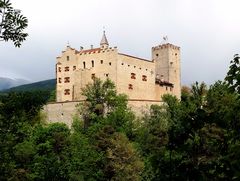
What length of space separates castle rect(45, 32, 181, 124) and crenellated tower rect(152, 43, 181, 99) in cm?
379

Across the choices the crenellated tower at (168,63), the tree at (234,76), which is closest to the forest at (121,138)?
the tree at (234,76)

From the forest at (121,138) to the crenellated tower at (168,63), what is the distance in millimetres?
8581

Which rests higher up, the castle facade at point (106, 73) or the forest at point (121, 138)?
the castle facade at point (106, 73)

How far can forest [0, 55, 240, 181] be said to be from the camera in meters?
12.0

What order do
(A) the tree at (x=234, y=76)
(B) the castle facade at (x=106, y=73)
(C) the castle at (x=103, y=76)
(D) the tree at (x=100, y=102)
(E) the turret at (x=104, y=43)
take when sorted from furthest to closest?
(E) the turret at (x=104, y=43), (B) the castle facade at (x=106, y=73), (C) the castle at (x=103, y=76), (D) the tree at (x=100, y=102), (A) the tree at (x=234, y=76)

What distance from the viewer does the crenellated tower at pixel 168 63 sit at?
78.1 m

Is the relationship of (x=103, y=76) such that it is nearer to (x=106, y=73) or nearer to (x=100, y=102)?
(x=106, y=73)

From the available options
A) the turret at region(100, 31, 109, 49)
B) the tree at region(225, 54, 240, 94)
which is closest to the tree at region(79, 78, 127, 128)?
the turret at region(100, 31, 109, 49)

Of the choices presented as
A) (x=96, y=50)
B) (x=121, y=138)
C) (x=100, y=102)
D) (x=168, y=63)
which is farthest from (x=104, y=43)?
(x=121, y=138)

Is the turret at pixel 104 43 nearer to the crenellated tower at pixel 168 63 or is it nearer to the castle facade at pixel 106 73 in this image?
the castle facade at pixel 106 73

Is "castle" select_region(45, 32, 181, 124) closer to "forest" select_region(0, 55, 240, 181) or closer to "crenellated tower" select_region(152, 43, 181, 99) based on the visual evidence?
"forest" select_region(0, 55, 240, 181)

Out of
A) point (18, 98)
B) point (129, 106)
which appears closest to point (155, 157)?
point (18, 98)

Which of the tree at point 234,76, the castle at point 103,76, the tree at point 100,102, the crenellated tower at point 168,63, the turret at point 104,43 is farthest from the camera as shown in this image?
the crenellated tower at point 168,63

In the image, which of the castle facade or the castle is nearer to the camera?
the castle
